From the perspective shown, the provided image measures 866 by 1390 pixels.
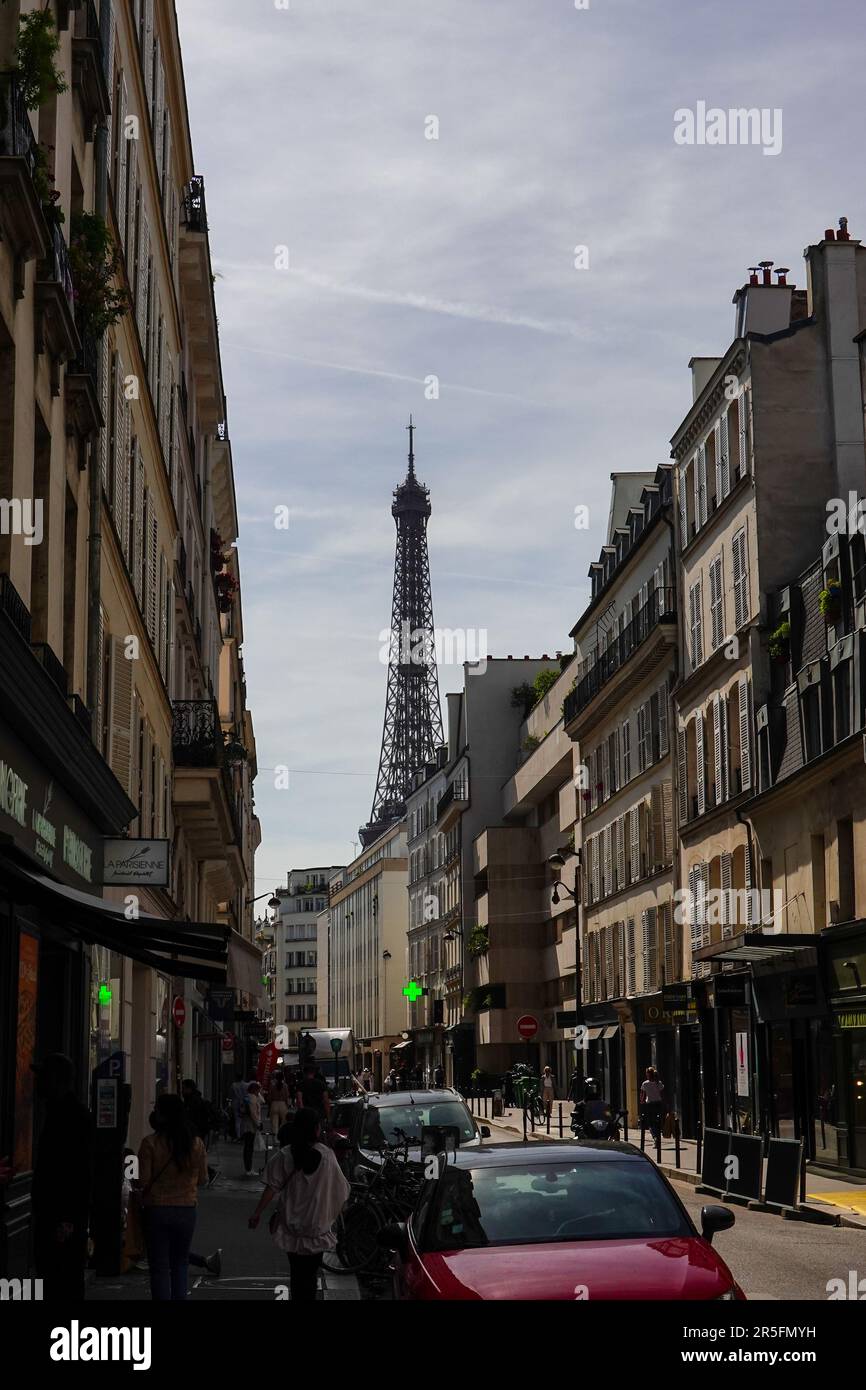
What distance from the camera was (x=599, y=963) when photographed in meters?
55.4

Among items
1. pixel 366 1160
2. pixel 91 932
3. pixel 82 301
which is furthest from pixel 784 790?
pixel 91 932

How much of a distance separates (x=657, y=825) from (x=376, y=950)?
77079 millimetres

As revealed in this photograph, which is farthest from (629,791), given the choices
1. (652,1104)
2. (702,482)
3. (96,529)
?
(96,529)

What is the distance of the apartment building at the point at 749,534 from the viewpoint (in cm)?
3762

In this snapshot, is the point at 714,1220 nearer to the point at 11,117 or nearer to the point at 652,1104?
the point at 11,117

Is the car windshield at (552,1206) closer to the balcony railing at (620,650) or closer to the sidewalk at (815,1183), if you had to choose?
the sidewalk at (815,1183)

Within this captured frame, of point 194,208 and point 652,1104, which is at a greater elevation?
point 194,208

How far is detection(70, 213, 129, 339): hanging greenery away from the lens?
16500 millimetres

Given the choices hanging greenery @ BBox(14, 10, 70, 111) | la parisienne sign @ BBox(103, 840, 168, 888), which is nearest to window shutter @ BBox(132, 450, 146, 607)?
la parisienne sign @ BBox(103, 840, 168, 888)

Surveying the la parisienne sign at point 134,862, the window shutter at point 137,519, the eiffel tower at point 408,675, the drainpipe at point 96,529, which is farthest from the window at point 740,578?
the eiffel tower at point 408,675

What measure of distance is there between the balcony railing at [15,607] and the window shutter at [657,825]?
110ft

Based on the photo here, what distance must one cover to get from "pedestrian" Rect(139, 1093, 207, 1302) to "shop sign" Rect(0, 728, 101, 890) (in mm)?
2404

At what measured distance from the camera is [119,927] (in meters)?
12.6
